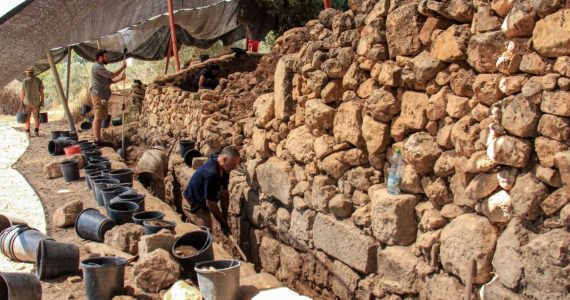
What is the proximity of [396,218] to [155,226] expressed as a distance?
2.18m

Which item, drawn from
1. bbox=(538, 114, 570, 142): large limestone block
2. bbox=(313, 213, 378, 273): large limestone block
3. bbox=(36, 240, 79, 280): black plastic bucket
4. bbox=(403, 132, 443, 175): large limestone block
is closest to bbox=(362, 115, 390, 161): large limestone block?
bbox=(403, 132, 443, 175): large limestone block

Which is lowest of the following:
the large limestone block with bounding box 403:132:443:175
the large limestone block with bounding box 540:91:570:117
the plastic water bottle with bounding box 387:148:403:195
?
the plastic water bottle with bounding box 387:148:403:195

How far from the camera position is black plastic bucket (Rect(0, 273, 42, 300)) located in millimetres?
3687

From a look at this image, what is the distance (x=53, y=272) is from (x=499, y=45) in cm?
370

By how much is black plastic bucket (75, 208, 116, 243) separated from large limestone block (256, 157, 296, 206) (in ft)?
5.15

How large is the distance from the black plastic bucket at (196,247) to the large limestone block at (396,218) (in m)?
1.46

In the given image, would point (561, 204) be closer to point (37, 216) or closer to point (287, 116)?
point (287, 116)

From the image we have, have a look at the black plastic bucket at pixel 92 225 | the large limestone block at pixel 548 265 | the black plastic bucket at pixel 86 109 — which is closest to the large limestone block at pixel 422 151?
the large limestone block at pixel 548 265

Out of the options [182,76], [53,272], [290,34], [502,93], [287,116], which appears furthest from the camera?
[182,76]

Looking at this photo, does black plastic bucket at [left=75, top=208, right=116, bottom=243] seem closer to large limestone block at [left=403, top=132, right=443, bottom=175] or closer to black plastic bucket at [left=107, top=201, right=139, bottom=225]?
black plastic bucket at [left=107, top=201, right=139, bottom=225]

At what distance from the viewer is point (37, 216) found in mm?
6508

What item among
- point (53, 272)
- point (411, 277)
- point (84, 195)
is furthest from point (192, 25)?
point (411, 277)

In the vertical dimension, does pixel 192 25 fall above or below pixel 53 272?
above

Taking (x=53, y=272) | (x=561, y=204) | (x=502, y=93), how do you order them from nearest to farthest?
1. (x=561, y=204)
2. (x=502, y=93)
3. (x=53, y=272)
